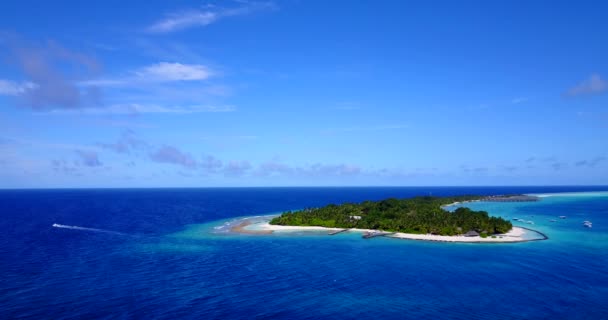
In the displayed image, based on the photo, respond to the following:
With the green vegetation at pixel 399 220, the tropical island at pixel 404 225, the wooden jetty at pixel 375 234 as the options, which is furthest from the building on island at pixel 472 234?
the wooden jetty at pixel 375 234

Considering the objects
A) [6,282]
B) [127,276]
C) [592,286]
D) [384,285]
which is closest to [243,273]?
[127,276]

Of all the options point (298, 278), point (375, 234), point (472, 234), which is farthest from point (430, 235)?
point (298, 278)

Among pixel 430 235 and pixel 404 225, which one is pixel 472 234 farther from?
pixel 404 225

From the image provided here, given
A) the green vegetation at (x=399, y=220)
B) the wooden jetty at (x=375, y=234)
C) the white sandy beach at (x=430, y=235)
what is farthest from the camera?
the green vegetation at (x=399, y=220)

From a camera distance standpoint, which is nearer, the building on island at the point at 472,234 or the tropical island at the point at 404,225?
the building on island at the point at 472,234

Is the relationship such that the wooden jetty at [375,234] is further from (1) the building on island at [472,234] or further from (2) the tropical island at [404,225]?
(1) the building on island at [472,234]
